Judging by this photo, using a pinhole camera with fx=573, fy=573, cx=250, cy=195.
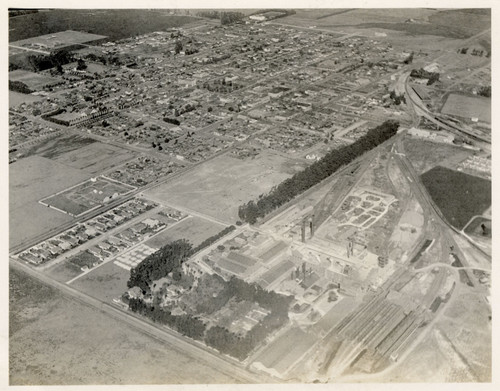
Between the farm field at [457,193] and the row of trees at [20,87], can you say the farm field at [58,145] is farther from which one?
the farm field at [457,193]

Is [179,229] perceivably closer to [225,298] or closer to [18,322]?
[225,298]

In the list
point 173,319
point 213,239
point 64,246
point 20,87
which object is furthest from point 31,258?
point 20,87

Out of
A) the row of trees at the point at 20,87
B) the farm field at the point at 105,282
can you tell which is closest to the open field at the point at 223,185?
the farm field at the point at 105,282

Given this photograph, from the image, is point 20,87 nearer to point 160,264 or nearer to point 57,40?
point 57,40

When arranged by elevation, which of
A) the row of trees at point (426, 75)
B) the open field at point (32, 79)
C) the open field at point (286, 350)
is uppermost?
the row of trees at point (426, 75)

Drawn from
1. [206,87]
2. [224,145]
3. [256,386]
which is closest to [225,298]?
[256,386]
